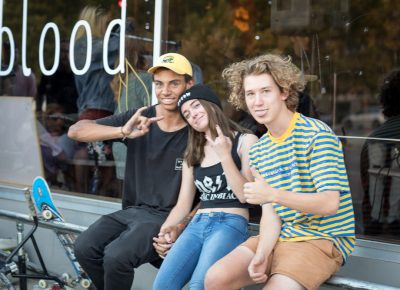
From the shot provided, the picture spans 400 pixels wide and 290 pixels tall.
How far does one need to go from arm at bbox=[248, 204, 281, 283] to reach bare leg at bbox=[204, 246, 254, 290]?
67 millimetres

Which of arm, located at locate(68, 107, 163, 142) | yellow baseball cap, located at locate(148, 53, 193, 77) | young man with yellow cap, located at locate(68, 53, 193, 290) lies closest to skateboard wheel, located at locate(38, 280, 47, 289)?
young man with yellow cap, located at locate(68, 53, 193, 290)

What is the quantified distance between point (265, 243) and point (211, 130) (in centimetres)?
69

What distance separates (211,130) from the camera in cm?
351

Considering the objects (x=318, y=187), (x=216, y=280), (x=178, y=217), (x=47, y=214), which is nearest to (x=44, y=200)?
(x=47, y=214)

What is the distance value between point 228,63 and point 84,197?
4.85 feet

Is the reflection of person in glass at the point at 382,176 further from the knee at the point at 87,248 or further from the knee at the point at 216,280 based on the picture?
the knee at the point at 87,248

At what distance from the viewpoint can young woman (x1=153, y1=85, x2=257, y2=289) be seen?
329 centimetres

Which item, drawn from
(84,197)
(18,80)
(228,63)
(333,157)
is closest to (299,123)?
(333,157)

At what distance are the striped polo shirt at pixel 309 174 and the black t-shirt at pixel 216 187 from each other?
37 centimetres

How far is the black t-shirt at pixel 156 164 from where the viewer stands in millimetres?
3826

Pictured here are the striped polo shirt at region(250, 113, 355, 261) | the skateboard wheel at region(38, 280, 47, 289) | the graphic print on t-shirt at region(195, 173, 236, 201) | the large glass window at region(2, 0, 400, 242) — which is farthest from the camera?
the skateboard wheel at region(38, 280, 47, 289)

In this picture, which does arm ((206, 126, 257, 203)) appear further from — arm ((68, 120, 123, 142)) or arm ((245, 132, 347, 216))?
arm ((68, 120, 123, 142))

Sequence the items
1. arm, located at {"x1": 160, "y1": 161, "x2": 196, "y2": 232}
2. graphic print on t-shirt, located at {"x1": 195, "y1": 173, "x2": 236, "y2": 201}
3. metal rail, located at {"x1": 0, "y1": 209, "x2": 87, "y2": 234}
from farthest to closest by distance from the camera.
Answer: metal rail, located at {"x1": 0, "y1": 209, "x2": 87, "y2": 234}, arm, located at {"x1": 160, "y1": 161, "x2": 196, "y2": 232}, graphic print on t-shirt, located at {"x1": 195, "y1": 173, "x2": 236, "y2": 201}

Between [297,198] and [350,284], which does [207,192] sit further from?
[350,284]
